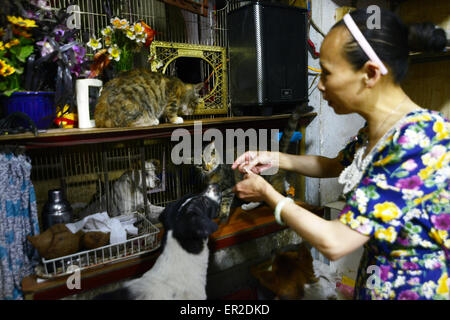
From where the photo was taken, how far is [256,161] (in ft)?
4.45

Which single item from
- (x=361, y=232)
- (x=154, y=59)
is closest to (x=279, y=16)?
(x=154, y=59)

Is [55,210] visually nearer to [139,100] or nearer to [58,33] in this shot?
[139,100]

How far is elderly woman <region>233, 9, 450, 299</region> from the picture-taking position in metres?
0.80

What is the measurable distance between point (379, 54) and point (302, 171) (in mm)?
646

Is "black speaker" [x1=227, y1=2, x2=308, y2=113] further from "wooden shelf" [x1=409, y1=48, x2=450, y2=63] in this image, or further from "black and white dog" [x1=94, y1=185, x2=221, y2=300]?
"black and white dog" [x1=94, y1=185, x2=221, y2=300]

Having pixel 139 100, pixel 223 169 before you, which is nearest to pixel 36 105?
pixel 139 100

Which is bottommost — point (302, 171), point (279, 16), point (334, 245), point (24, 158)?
point (334, 245)

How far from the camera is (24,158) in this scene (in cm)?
139

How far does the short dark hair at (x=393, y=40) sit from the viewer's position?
2.77 ft

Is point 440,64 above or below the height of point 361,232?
above

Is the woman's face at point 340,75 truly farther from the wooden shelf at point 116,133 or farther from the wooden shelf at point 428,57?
the wooden shelf at point 428,57

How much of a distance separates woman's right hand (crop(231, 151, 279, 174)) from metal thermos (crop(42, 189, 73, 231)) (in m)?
0.91
